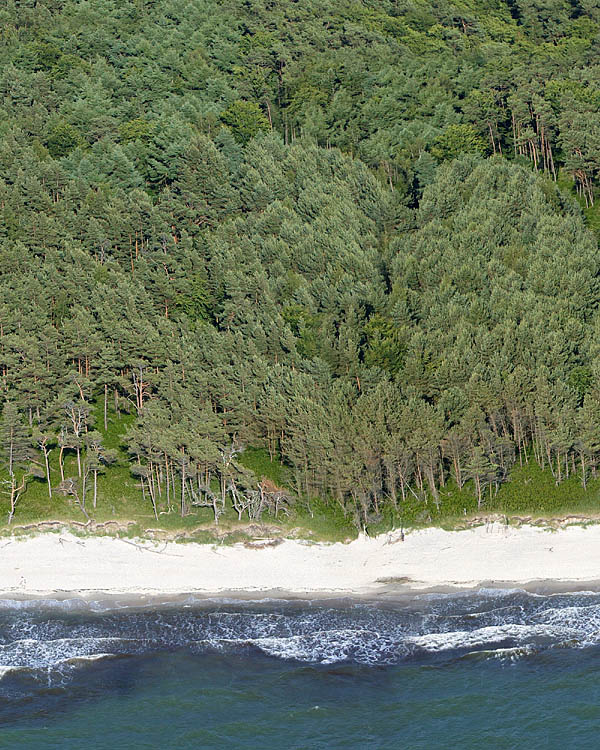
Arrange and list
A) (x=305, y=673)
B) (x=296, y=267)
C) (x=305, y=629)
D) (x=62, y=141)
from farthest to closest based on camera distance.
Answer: (x=62, y=141) < (x=296, y=267) < (x=305, y=629) < (x=305, y=673)

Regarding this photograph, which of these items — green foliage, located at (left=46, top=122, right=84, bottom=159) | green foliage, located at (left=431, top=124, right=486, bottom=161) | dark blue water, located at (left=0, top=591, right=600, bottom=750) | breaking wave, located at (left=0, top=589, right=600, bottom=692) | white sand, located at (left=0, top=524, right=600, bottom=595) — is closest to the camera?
dark blue water, located at (left=0, top=591, right=600, bottom=750)

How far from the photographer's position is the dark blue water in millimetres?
62062

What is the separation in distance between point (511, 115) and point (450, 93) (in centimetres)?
1293

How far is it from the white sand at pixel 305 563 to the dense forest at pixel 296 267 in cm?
423

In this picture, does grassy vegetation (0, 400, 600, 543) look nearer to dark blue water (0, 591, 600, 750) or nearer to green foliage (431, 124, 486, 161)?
dark blue water (0, 591, 600, 750)

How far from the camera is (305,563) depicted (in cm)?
8144

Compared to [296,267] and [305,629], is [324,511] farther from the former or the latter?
[296,267]

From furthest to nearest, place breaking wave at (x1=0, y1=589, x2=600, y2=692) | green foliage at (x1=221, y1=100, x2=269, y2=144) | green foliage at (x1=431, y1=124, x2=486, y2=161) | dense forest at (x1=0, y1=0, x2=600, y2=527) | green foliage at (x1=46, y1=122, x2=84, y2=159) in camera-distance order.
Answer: green foliage at (x1=221, y1=100, x2=269, y2=144)
green foliage at (x1=46, y1=122, x2=84, y2=159)
green foliage at (x1=431, y1=124, x2=486, y2=161)
dense forest at (x1=0, y1=0, x2=600, y2=527)
breaking wave at (x1=0, y1=589, x2=600, y2=692)

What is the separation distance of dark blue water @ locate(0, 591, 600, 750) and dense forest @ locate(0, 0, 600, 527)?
12.7 metres

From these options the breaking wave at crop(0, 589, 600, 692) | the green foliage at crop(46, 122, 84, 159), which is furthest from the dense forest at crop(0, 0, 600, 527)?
the breaking wave at crop(0, 589, 600, 692)

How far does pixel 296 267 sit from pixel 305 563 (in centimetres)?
3978

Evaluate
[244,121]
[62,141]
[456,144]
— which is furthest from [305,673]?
[244,121]

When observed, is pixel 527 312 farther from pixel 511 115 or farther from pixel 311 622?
pixel 511 115

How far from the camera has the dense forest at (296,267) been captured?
87625 millimetres
